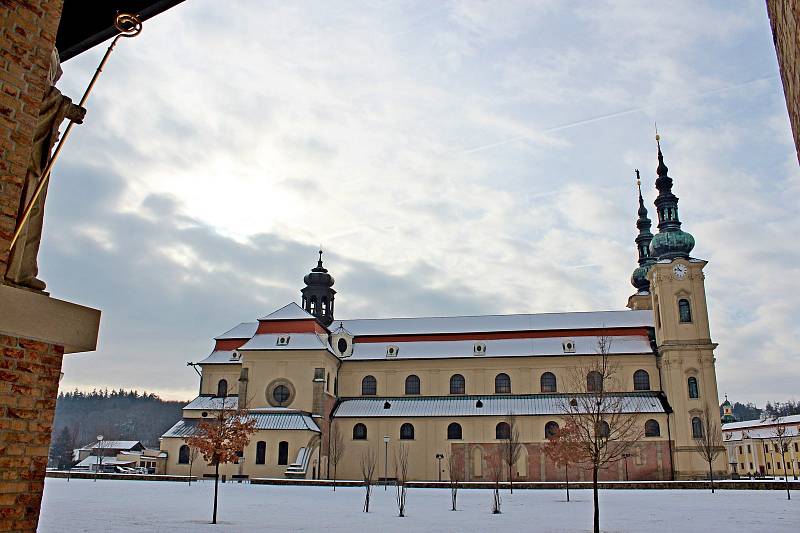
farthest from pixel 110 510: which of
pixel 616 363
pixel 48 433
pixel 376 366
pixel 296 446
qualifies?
pixel 616 363

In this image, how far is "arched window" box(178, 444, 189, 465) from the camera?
50094mm

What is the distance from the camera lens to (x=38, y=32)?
17.2 feet

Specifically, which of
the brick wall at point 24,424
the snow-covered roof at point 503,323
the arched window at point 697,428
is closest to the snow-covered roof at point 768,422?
the snow-covered roof at point 503,323

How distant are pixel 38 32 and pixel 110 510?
18869mm

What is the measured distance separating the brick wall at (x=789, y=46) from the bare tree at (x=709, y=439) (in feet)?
151

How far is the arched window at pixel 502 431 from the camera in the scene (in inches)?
2005

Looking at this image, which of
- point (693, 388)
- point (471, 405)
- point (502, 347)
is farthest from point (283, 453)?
point (693, 388)

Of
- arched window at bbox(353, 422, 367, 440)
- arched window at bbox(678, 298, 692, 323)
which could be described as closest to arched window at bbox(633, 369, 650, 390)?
arched window at bbox(678, 298, 692, 323)

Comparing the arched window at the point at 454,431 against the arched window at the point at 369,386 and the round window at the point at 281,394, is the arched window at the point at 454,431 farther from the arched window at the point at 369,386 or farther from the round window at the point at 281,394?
the round window at the point at 281,394

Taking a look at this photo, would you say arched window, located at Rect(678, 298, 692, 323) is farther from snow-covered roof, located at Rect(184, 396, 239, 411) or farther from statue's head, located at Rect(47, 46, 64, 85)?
statue's head, located at Rect(47, 46, 64, 85)

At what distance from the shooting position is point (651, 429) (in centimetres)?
4925

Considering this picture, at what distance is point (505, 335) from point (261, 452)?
906 inches

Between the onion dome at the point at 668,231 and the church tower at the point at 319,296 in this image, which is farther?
the church tower at the point at 319,296

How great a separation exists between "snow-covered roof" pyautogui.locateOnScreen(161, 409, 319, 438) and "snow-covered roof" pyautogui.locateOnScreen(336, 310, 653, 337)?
38.1ft
